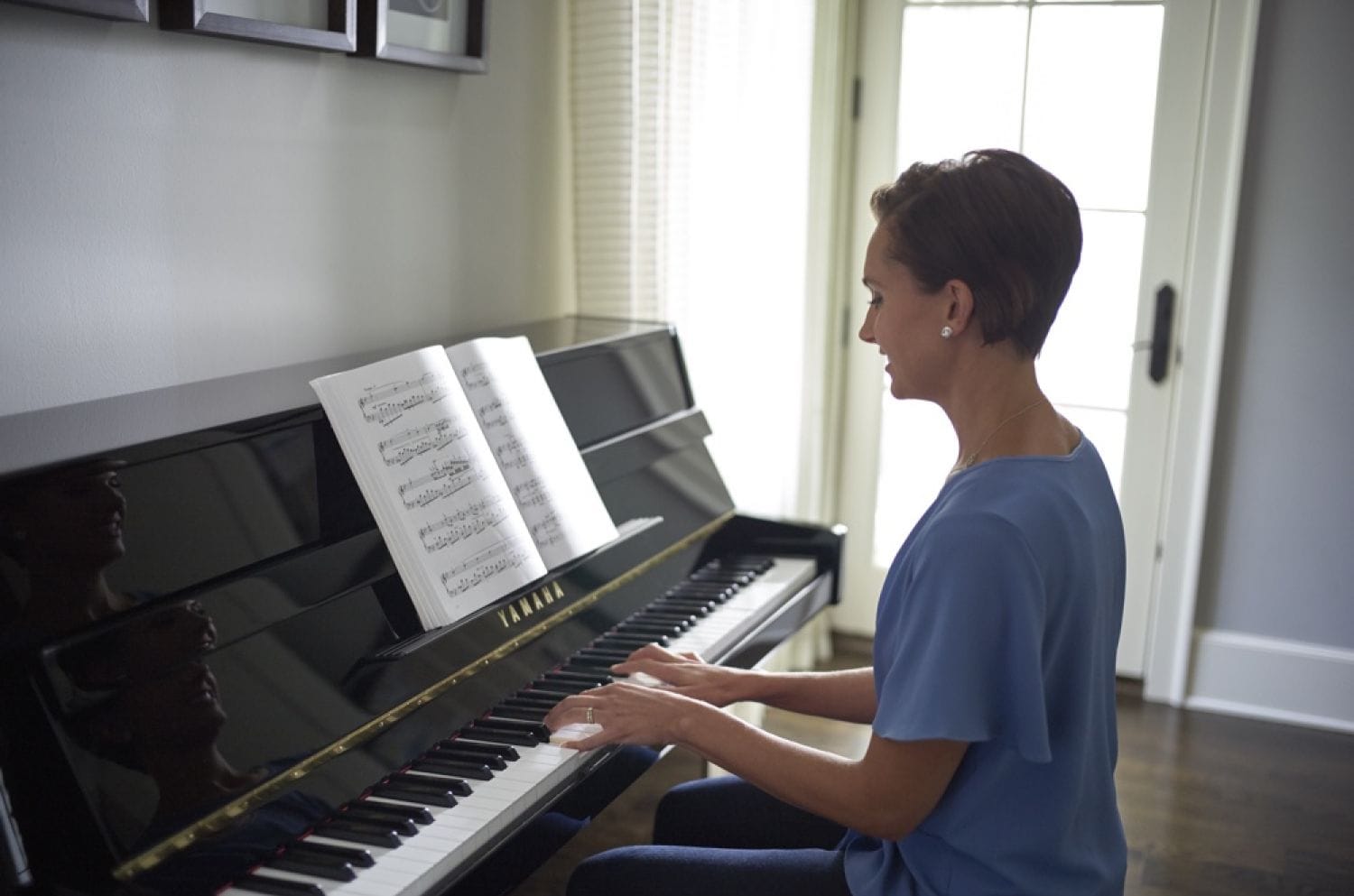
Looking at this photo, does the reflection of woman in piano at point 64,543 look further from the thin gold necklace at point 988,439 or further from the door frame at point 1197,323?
the door frame at point 1197,323

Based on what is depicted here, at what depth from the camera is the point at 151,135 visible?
1729mm

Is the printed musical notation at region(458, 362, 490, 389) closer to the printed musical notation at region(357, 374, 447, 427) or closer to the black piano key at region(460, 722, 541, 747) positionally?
the printed musical notation at region(357, 374, 447, 427)

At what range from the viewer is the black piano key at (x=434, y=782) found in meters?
1.39

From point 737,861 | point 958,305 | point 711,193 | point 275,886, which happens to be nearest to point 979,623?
point 958,305

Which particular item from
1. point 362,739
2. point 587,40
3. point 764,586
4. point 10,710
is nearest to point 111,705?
point 10,710

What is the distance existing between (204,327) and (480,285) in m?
0.73

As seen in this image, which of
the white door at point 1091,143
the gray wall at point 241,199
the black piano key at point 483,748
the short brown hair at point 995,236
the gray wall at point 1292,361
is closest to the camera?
the short brown hair at point 995,236

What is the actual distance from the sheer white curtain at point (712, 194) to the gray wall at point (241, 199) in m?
0.14

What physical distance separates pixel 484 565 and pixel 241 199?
2.40 ft

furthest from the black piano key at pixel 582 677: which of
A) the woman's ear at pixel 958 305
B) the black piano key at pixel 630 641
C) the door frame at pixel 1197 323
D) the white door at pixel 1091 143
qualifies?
the door frame at pixel 1197 323

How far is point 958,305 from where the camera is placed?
50.2 inches

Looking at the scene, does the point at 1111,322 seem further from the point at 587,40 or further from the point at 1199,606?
the point at 587,40

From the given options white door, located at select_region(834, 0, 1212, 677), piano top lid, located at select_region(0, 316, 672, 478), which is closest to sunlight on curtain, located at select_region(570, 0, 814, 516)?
white door, located at select_region(834, 0, 1212, 677)

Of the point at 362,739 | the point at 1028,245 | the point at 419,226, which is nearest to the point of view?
the point at 1028,245
